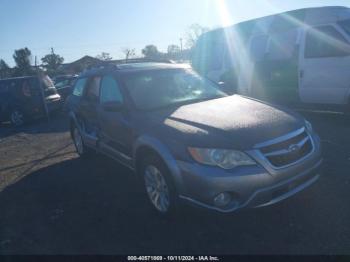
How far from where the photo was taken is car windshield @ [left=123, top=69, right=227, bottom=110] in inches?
173

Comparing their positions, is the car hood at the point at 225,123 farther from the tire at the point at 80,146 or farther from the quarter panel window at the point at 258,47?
the quarter panel window at the point at 258,47

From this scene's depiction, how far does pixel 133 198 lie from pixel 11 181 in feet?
9.06

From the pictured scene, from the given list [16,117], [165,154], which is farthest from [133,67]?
[16,117]

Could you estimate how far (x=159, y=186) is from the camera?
3914 millimetres

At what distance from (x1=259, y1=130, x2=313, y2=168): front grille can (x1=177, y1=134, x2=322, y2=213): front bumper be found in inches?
3.2

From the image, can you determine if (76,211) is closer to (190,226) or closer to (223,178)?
(190,226)

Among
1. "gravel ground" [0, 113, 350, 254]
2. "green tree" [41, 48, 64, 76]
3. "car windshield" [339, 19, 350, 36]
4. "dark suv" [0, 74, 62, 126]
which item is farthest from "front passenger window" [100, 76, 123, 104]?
"green tree" [41, 48, 64, 76]

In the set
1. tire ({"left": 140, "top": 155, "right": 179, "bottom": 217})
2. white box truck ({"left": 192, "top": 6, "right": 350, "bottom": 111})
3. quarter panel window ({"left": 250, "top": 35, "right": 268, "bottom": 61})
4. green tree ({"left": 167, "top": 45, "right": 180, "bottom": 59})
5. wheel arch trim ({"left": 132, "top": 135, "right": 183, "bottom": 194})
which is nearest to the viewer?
wheel arch trim ({"left": 132, "top": 135, "right": 183, "bottom": 194})

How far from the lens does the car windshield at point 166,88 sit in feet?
14.4

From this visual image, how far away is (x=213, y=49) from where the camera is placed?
10617 millimetres

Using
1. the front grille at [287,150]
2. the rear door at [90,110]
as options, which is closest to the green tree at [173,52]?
the rear door at [90,110]

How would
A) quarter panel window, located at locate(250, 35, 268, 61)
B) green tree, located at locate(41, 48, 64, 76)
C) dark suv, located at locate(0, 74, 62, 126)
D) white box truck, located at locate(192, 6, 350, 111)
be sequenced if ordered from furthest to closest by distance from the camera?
1. green tree, located at locate(41, 48, 64, 76)
2. dark suv, located at locate(0, 74, 62, 126)
3. quarter panel window, located at locate(250, 35, 268, 61)
4. white box truck, located at locate(192, 6, 350, 111)

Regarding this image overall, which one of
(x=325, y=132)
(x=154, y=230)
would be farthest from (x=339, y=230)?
(x=325, y=132)

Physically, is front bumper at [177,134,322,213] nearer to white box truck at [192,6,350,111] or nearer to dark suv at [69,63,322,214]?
dark suv at [69,63,322,214]
